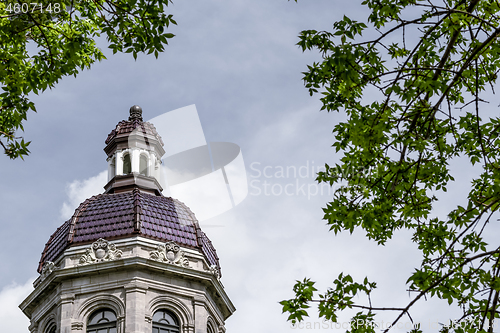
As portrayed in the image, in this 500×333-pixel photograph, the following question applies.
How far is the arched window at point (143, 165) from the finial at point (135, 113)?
96.8 inches

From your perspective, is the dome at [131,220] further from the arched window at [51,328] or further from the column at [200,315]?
the arched window at [51,328]

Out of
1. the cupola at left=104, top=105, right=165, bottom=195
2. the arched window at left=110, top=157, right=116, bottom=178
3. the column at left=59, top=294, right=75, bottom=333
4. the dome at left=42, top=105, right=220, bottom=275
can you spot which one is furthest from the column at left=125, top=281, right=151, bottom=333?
the arched window at left=110, top=157, right=116, bottom=178

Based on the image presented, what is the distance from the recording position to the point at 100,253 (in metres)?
28.0

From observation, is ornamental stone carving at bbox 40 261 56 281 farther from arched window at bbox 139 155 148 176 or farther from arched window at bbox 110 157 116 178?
arched window at bbox 139 155 148 176

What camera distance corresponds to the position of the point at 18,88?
11852 millimetres

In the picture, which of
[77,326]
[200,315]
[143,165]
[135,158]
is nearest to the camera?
[77,326]

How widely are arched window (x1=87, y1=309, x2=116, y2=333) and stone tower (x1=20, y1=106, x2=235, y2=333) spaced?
4cm

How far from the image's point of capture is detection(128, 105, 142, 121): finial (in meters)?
37.8

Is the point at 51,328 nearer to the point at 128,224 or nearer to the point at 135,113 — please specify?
the point at 128,224

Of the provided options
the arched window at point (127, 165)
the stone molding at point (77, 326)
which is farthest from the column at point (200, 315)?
the arched window at point (127, 165)

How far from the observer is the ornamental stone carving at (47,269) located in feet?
92.5

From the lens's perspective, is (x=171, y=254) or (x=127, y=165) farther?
(x=127, y=165)

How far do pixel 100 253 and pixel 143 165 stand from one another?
878 centimetres

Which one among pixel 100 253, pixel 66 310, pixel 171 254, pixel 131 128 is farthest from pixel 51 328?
pixel 131 128
